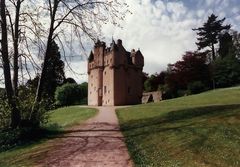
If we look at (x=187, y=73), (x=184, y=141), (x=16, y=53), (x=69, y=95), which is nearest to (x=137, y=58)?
(x=187, y=73)

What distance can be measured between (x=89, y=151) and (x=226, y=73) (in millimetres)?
56239

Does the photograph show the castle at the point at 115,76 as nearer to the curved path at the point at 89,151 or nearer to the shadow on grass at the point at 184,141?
the shadow on grass at the point at 184,141

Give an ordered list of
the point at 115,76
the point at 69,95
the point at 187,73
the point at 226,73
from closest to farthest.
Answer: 1. the point at 115,76
2. the point at 187,73
3. the point at 226,73
4. the point at 69,95

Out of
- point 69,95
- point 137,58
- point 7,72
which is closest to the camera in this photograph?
point 7,72

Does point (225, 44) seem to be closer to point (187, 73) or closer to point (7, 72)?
point (187, 73)

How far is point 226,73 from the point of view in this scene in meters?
68.8

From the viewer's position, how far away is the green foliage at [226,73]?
68.2 meters

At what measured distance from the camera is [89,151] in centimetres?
1647

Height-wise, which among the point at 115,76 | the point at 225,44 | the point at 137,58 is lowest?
the point at 115,76

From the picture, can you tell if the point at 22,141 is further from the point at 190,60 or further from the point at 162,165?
the point at 190,60

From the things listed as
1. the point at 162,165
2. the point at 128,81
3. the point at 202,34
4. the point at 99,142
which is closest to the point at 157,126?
the point at 99,142

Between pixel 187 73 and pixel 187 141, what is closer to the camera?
pixel 187 141

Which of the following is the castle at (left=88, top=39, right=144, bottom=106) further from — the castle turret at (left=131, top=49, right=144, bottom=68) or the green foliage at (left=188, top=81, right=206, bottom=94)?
the green foliage at (left=188, top=81, right=206, bottom=94)

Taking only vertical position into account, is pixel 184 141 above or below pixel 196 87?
below
